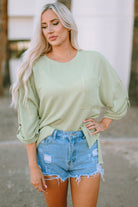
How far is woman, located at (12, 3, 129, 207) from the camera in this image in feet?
6.04

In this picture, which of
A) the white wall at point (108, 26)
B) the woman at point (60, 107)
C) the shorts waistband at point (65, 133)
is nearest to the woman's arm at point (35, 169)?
the woman at point (60, 107)

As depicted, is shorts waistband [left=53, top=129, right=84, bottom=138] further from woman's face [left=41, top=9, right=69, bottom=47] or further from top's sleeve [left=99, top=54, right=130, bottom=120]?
woman's face [left=41, top=9, right=69, bottom=47]

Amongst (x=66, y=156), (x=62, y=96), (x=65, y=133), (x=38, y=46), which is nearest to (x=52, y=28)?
(x=38, y=46)

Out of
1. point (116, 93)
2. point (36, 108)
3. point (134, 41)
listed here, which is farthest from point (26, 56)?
point (134, 41)

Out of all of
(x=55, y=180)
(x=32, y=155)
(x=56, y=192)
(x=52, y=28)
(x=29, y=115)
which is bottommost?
(x=56, y=192)

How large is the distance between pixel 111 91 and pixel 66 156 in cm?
59

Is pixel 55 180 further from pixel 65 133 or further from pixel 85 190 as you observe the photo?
pixel 65 133

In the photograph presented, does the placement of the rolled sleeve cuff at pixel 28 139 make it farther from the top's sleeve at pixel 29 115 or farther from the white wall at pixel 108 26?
the white wall at pixel 108 26

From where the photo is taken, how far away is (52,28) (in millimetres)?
1907

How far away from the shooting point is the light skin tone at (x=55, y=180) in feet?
6.25

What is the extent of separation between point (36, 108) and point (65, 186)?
24.5 inches

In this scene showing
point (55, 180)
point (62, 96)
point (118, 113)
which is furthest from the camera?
point (118, 113)

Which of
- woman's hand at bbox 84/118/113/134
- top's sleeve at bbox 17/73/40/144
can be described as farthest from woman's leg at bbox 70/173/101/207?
top's sleeve at bbox 17/73/40/144

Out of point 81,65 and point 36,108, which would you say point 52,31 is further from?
point 36,108
